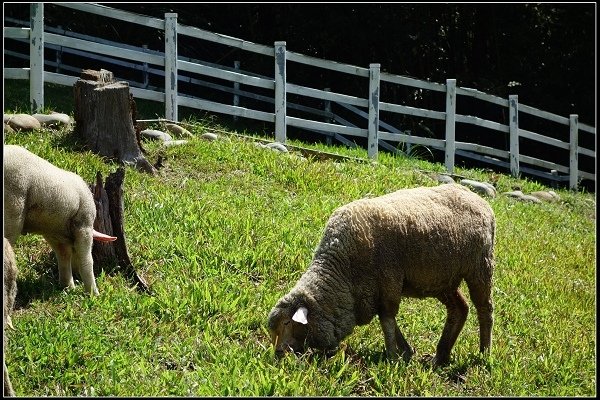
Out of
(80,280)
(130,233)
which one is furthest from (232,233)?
(80,280)

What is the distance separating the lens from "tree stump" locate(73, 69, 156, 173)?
10289 mm

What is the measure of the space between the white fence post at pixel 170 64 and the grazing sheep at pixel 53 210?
232 inches

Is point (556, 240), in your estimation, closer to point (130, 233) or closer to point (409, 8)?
point (130, 233)

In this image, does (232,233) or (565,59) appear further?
(565,59)

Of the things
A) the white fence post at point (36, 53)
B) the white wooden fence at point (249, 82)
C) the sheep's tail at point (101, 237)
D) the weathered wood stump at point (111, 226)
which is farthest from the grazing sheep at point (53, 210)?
the white wooden fence at point (249, 82)

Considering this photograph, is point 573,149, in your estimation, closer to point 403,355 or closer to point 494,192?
point 494,192

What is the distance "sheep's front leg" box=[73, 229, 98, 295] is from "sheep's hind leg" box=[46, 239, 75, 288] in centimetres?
8

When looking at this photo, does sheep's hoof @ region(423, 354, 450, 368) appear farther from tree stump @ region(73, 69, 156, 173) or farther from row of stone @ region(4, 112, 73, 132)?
row of stone @ region(4, 112, 73, 132)

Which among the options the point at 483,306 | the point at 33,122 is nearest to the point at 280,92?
the point at 33,122

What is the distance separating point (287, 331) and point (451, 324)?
4.49ft

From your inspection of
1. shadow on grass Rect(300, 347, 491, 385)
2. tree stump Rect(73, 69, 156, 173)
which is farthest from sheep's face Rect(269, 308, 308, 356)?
tree stump Rect(73, 69, 156, 173)

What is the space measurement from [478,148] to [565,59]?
6212 mm

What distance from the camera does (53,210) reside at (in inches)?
274

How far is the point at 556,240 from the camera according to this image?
1159 cm
